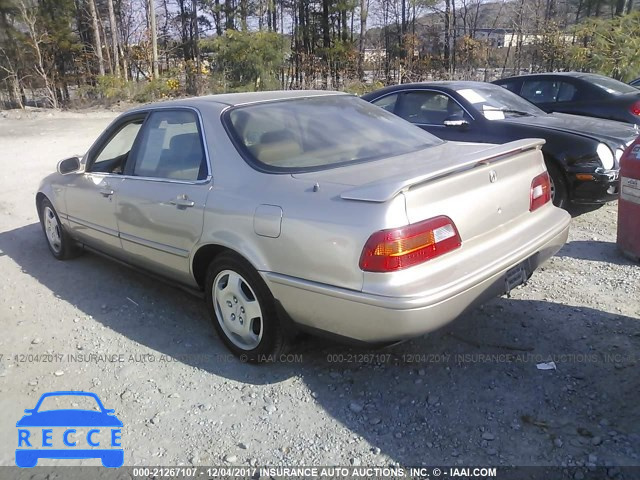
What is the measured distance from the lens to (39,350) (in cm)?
376

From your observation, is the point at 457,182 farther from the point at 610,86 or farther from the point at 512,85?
the point at 610,86

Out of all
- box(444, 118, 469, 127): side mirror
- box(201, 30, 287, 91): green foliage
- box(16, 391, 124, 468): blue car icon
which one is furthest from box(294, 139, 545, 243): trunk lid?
box(201, 30, 287, 91): green foliage

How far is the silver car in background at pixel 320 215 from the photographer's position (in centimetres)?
262

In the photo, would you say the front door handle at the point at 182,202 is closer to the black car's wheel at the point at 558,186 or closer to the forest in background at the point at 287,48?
the black car's wheel at the point at 558,186

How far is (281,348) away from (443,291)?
41.9 inches

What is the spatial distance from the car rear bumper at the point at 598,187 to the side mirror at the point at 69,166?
15.6 feet

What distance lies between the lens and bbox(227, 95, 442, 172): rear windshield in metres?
3.29

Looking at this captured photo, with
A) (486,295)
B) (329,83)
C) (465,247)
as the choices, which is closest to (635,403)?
(486,295)

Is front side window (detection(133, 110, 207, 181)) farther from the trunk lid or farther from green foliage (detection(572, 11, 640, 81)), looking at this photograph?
green foliage (detection(572, 11, 640, 81))

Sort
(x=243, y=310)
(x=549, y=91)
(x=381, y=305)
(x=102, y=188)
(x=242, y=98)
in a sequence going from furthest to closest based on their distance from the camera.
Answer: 1. (x=549, y=91)
2. (x=102, y=188)
3. (x=242, y=98)
4. (x=243, y=310)
5. (x=381, y=305)

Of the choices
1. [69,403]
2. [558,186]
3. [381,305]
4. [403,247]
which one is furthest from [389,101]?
[69,403]

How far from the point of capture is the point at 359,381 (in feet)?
10.4

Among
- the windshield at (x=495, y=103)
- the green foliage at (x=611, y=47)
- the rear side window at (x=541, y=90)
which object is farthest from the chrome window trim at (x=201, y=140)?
the green foliage at (x=611, y=47)

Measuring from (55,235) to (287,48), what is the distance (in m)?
20.1
